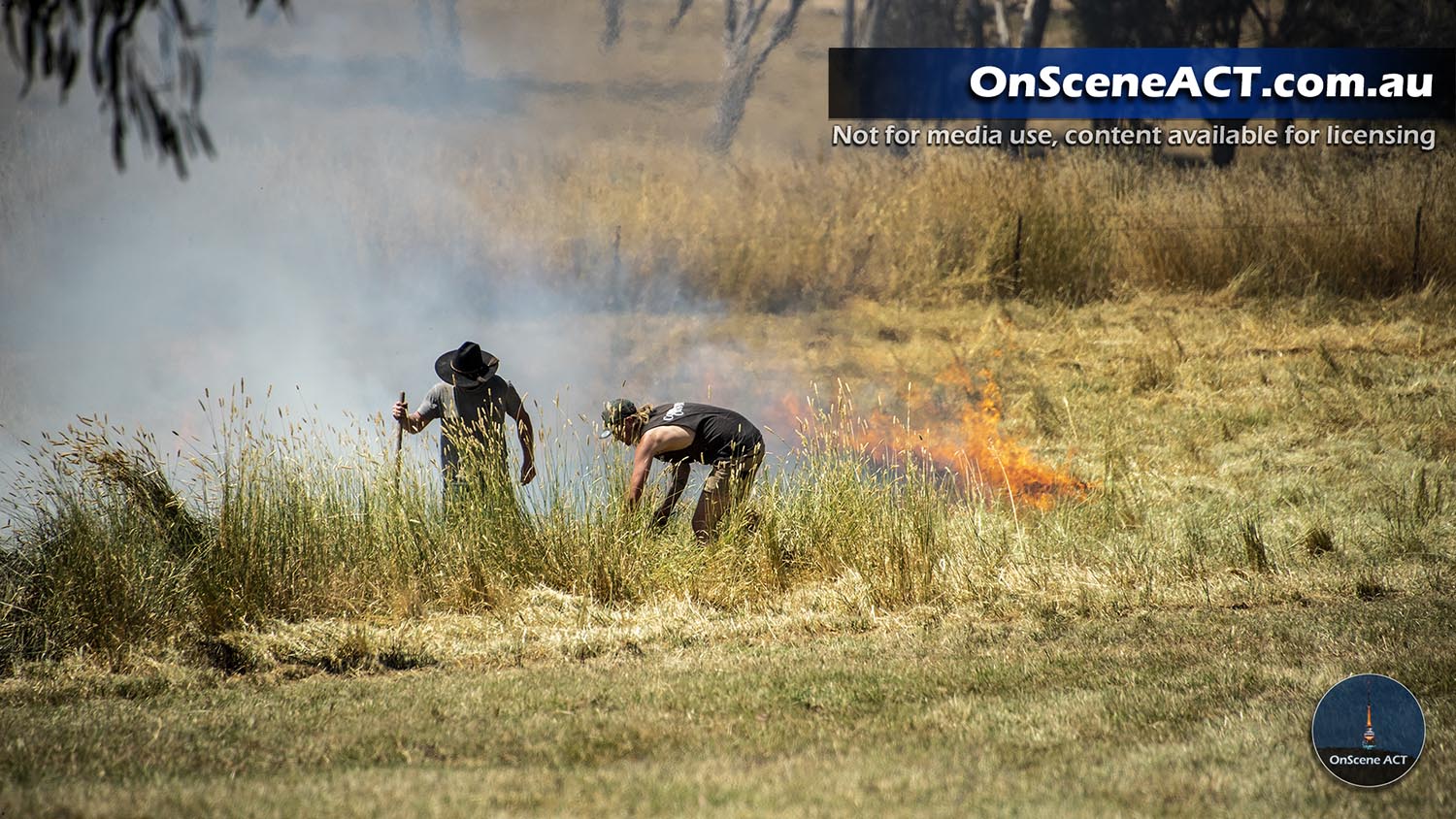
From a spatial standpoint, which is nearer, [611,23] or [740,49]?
[611,23]

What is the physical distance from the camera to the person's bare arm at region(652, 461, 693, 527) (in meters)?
7.41

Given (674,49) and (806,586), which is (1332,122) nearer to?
(674,49)

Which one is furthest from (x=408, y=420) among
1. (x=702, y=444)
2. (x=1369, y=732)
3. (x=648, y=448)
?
(x=1369, y=732)

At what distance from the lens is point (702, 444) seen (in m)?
7.48

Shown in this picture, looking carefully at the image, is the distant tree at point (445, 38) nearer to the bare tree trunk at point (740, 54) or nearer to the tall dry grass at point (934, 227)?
the tall dry grass at point (934, 227)

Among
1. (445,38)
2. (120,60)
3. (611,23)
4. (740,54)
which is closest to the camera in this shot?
(120,60)

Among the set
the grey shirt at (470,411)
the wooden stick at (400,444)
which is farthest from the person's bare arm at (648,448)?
the wooden stick at (400,444)

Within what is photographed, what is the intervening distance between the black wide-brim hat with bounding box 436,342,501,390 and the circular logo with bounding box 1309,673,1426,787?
14.8ft

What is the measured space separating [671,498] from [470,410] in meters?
1.22

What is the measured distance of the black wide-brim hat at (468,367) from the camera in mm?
7422

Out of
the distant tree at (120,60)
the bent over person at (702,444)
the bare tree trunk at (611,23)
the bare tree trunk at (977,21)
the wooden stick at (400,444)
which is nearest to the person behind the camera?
the distant tree at (120,60)

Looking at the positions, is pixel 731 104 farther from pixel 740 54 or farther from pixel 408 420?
pixel 408 420

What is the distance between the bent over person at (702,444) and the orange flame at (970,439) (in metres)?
1.59

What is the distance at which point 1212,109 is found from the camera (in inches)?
645
